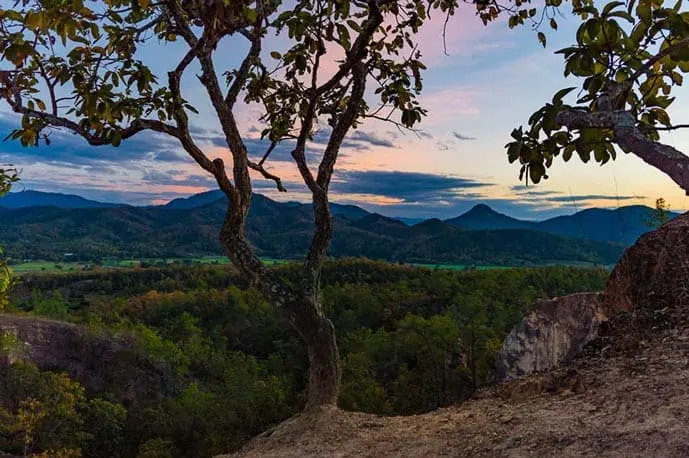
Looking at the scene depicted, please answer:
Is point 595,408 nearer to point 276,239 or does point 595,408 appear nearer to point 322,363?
point 322,363

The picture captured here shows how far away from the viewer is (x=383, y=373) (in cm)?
3406

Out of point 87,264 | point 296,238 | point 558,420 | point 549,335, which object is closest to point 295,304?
point 558,420

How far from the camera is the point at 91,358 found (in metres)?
41.4

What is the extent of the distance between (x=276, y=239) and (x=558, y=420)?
161891 mm

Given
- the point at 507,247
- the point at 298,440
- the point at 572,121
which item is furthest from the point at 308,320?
the point at 507,247

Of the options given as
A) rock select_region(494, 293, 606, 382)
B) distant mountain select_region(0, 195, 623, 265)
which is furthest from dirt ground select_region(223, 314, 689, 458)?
distant mountain select_region(0, 195, 623, 265)

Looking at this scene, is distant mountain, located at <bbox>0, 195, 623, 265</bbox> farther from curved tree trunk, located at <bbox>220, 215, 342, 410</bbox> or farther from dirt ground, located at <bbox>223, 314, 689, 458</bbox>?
dirt ground, located at <bbox>223, 314, 689, 458</bbox>

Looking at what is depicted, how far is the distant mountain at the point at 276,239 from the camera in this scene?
4911 inches

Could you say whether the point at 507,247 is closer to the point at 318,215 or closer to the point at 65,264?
the point at 65,264

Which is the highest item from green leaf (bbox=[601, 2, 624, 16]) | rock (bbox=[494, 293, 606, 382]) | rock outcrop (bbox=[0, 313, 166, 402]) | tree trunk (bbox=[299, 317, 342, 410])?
green leaf (bbox=[601, 2, 624, 16])

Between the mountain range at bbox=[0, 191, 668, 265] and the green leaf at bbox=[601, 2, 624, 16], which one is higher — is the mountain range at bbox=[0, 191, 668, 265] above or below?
below

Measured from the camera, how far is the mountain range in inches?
4902

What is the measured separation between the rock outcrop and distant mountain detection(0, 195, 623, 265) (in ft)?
Result: 297

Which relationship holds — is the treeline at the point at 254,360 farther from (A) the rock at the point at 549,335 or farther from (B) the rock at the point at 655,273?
(B) the rock at the point at 655,273
